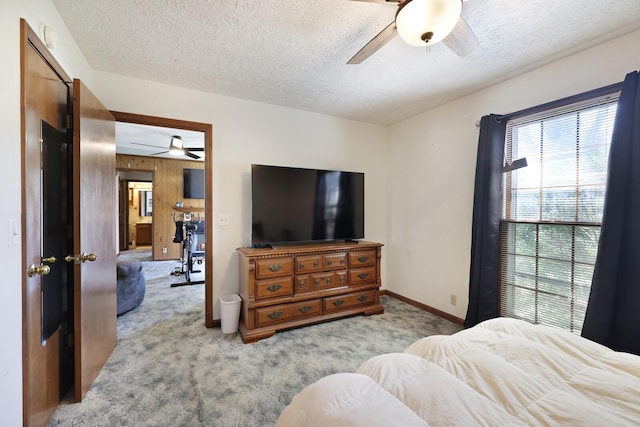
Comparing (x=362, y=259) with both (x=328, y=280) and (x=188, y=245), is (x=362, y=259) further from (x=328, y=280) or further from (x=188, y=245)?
(x=188, y=245)

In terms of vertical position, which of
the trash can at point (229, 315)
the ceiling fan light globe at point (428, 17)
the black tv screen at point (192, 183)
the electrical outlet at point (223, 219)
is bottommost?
the trash can at point (229, 315)

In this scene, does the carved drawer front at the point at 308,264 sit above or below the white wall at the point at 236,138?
below

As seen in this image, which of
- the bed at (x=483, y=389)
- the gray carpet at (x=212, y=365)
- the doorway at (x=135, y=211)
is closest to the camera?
the bed at (x=483, y=389)

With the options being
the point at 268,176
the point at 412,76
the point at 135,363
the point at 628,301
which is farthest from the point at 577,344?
the point at 135,363

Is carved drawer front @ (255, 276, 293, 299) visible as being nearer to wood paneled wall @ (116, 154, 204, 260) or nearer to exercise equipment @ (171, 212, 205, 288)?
exercise equipment @ (171, 212, 205, 288)

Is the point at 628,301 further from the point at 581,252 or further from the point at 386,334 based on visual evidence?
the point at 386,334

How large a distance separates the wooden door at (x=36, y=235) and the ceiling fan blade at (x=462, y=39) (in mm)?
2240

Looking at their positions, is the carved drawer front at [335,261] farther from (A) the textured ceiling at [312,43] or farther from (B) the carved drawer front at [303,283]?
(A) the textured ceiling at [312,43]

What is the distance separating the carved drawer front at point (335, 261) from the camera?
9.53 ft

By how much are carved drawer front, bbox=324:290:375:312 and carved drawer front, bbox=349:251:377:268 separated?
13.8 inches

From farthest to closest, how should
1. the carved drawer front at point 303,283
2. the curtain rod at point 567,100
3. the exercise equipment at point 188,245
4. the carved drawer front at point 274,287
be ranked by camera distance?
the exercise equipment at point 188,245 → the carved drawer front at point 303,283 → the carved drawer front at point 274,287 → the curtain rod at point 567,100

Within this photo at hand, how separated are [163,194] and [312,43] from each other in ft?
19.0

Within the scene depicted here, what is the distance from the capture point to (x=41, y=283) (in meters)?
1.46

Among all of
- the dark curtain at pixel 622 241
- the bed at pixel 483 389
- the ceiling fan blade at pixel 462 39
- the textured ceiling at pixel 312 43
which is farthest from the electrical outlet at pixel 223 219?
the dark curtain at pixel 622 241
